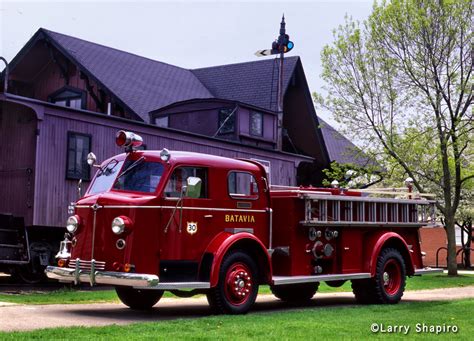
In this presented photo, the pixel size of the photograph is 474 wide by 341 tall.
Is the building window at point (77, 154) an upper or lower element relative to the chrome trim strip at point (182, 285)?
upper

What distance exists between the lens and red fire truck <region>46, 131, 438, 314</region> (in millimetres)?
10438

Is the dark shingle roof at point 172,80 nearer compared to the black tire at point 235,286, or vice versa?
the black tire at point 235,286

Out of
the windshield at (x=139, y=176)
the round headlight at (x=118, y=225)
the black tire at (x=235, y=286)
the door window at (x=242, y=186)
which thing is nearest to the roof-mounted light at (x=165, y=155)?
the windshield at (x=139, y=176)

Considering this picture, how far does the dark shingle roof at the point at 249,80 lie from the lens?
3322 centimetres

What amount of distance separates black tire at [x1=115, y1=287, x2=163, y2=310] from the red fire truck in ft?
0.05

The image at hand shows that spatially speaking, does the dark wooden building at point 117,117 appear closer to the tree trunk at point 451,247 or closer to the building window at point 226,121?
the building window at point 226,121

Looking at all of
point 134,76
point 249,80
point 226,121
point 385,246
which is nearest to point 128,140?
point 385,246

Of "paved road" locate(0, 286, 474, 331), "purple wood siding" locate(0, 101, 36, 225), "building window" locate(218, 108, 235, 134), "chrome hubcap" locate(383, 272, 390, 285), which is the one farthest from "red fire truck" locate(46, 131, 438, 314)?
"building window" locate(218, 108, 235, 134)

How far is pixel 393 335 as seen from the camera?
8727 millimetres

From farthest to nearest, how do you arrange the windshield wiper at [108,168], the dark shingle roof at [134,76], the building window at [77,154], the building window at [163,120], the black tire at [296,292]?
the dark shingle roof at [134,76], the building window at [163,120], the building window at [77,154], the black tire at [296,292], the windshield wiper at [108,168]

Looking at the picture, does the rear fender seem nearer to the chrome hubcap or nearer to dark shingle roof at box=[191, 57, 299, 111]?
the chrome hubcap

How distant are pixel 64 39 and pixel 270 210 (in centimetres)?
1956

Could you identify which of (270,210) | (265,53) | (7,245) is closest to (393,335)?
(270,210)

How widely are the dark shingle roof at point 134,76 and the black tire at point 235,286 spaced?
55.7 ft
